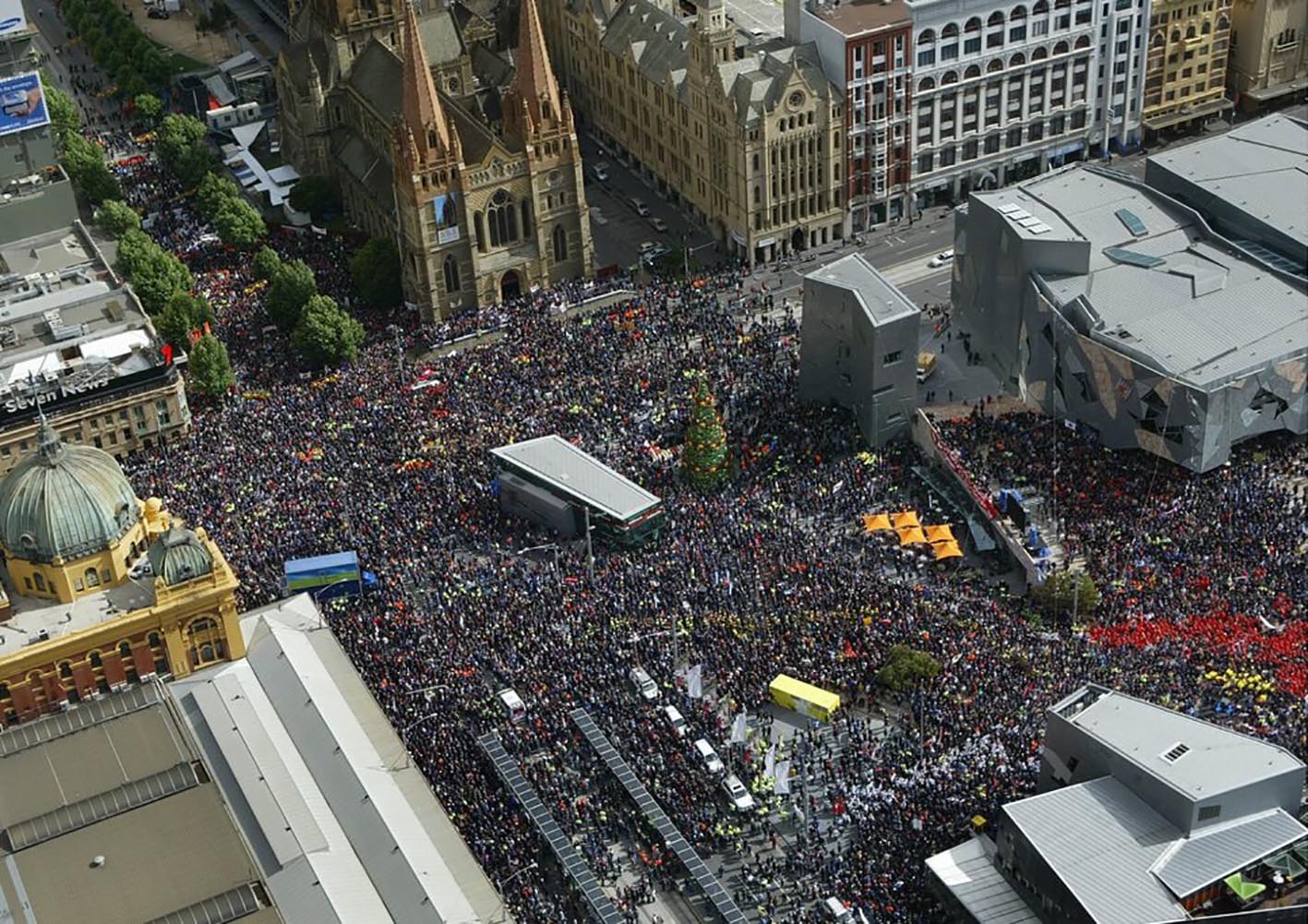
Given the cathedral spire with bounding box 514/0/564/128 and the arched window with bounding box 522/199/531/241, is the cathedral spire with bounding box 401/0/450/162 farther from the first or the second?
the arched window with bounding box 522/199/531/241

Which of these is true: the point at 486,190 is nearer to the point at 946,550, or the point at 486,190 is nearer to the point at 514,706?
the point at 946,550

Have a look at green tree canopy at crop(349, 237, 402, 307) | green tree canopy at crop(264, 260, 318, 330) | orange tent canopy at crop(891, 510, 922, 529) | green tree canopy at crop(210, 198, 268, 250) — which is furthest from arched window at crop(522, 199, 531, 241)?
orange tent canopy at crop(891, 510, 922, 529)

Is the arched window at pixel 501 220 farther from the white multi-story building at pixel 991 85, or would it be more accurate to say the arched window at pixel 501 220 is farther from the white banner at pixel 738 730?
the white banner at pixel 738 730

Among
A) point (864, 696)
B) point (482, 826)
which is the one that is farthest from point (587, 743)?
point (864, 696)

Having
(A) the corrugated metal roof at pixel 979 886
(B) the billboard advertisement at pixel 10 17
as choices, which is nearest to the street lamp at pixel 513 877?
(A) the corrugated metal roof at pixel 979 886

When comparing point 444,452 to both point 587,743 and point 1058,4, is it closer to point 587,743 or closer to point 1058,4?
point 587,743
